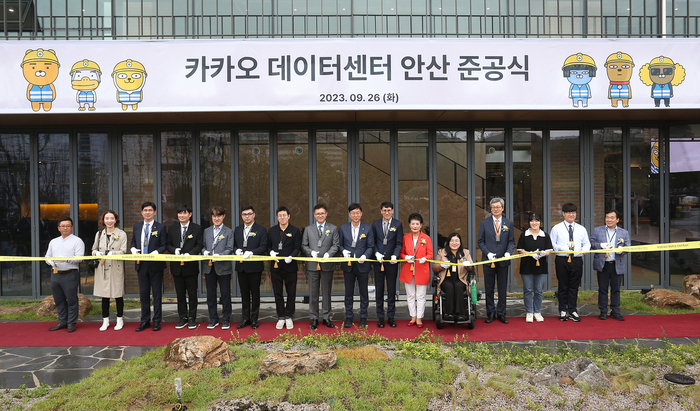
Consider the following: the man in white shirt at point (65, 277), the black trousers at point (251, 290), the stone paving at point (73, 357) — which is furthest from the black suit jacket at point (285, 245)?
the man in white shirt at point (65, 277)

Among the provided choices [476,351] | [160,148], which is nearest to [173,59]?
[160,148]

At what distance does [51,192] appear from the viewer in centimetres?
876

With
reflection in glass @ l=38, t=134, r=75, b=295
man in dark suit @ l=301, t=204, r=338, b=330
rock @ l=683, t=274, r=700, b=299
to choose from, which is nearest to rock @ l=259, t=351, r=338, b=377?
man in dark suit @ l=301, t=204, r=338, b=330

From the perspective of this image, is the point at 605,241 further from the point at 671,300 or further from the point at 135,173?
the point at 135,173

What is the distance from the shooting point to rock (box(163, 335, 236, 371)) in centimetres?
497

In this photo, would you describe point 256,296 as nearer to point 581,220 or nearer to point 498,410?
point 498,410

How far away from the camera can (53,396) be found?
4.38m

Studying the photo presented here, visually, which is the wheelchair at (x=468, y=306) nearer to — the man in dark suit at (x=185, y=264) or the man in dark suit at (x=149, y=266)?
the man in dark suit at (x=185, y=264)

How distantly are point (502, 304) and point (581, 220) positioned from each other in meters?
3.18

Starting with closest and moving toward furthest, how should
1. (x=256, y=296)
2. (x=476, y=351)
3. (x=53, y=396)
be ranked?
(x=53, y=396) → (x=476, y=351) → (x=256, y=296)

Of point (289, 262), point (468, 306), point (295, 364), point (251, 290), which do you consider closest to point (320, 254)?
point (289, 262)

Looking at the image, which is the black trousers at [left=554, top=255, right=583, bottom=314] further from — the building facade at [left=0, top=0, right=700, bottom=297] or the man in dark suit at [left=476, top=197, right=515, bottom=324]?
the building facade at [left=0, top=0, right=700, bottom=297]

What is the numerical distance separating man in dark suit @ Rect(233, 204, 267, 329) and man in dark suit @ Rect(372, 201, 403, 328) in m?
1.78

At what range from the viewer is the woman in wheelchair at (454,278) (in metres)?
6.35
